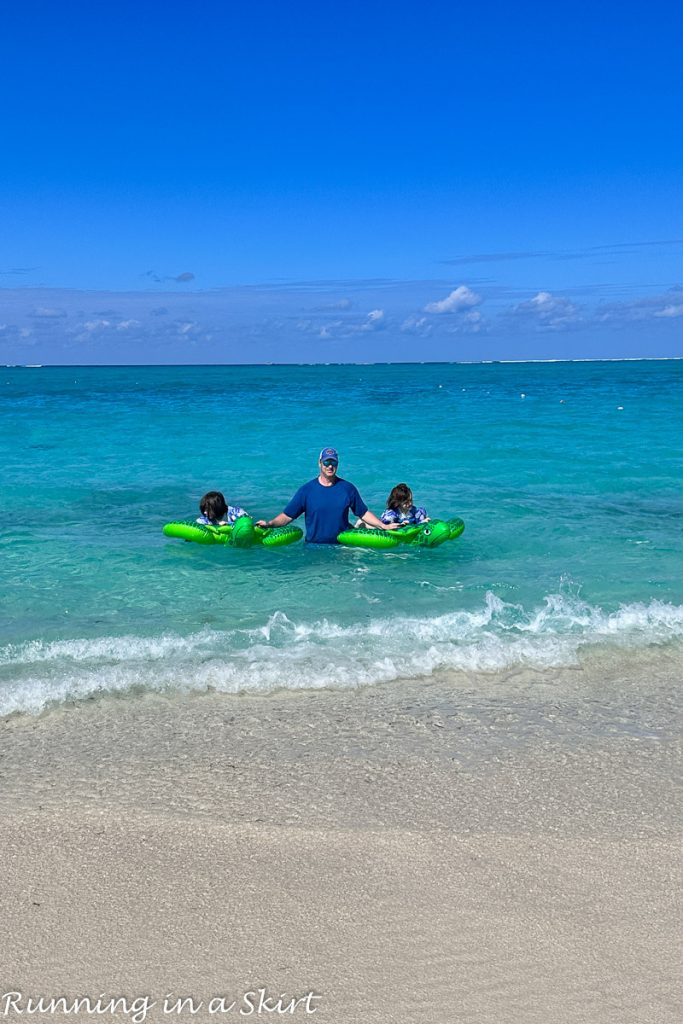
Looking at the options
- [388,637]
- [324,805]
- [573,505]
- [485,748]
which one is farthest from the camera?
[573,505]

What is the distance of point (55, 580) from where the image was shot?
887cm

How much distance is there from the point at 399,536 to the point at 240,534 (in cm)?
190

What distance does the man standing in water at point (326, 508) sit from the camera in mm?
10219

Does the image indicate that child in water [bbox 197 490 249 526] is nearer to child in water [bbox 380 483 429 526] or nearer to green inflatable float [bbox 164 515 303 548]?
green inflatable float [bbox 164 515 303 548]

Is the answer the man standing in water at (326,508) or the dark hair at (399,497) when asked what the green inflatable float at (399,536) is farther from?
the dark hair at (399,497)

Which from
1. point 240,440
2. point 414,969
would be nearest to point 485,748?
point 414,969

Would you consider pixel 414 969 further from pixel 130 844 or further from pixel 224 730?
pixel 224 730

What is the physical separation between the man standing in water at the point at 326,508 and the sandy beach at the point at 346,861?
Result: 4619 millimetres

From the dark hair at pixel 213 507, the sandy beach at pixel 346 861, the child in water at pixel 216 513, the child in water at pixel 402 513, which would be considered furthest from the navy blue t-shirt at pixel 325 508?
the sandy beach at pixel 346 861

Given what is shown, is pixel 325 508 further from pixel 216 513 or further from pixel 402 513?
pixel 216 513

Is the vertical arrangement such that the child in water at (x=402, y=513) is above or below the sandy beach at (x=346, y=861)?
Result: above

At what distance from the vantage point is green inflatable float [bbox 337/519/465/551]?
9.98 metres

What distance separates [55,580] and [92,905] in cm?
572

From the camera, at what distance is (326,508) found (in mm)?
10203
